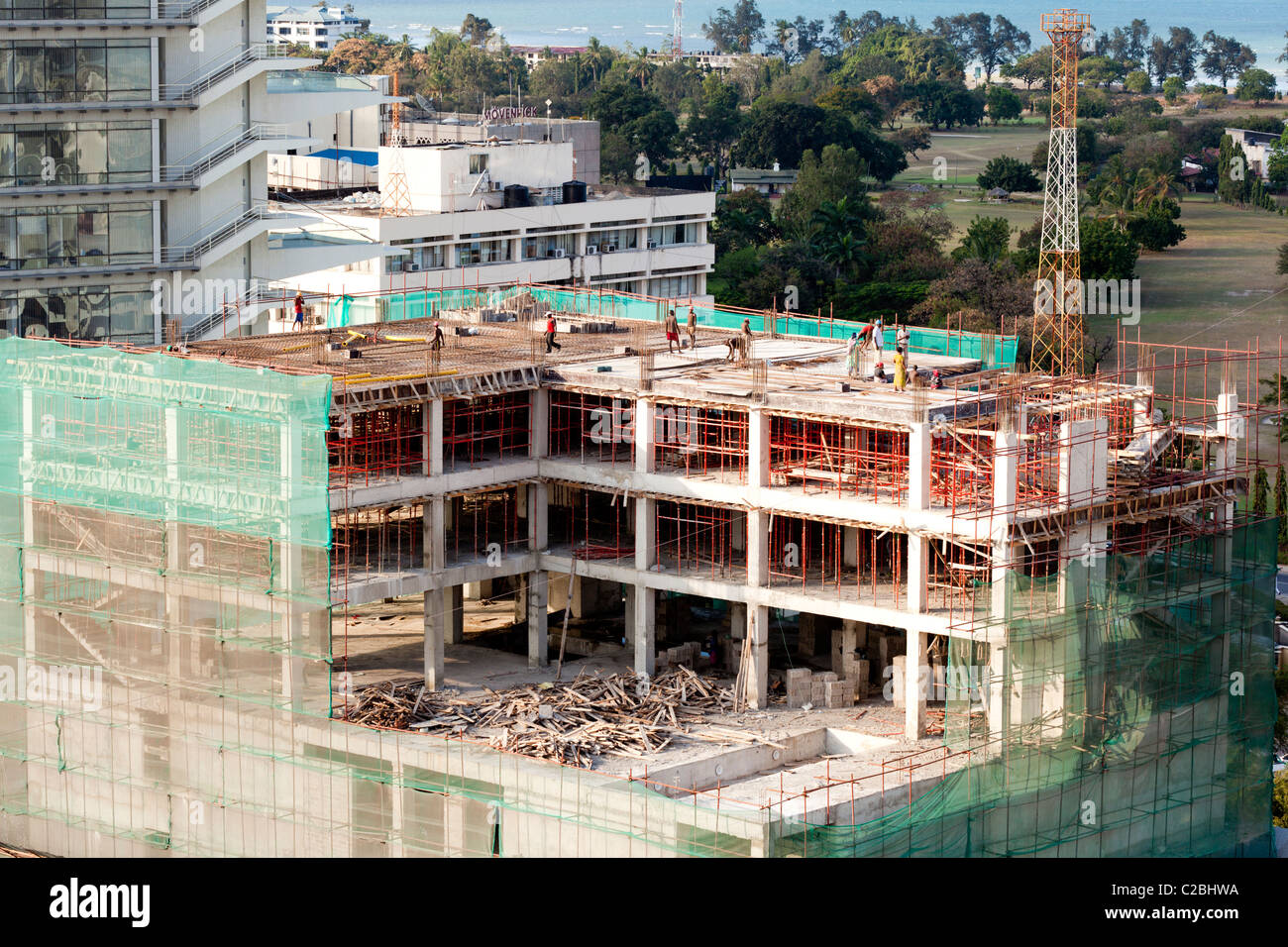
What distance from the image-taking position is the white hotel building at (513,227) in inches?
5226

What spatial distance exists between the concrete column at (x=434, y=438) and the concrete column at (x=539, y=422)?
4315mm

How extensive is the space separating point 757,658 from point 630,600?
5980 millimetres

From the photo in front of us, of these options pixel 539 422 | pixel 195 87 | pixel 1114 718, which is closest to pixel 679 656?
pixel 539 422

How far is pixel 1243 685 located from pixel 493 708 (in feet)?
72.7

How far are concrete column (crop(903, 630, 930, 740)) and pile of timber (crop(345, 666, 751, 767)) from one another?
5579mm

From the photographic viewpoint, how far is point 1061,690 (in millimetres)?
65812

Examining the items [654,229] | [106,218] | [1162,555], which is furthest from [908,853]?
[654,229]

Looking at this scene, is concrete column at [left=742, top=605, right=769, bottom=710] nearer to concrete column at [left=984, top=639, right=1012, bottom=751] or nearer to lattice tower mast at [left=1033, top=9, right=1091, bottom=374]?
concrete column at [left=984, top=639, right=1012, bottom=751]

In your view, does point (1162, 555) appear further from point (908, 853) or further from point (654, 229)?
point (654, 229)

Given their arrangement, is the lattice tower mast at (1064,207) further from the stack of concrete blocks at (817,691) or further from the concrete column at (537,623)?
the concrete column at (537,623)

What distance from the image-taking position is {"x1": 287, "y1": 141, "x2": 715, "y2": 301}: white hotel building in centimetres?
13275

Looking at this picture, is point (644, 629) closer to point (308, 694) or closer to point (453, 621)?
point (453, 621)

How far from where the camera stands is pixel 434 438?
75.5m

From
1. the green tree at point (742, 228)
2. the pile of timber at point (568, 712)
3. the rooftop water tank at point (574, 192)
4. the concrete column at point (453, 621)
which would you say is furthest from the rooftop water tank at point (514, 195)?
the pile of timber at point (568, 712)
